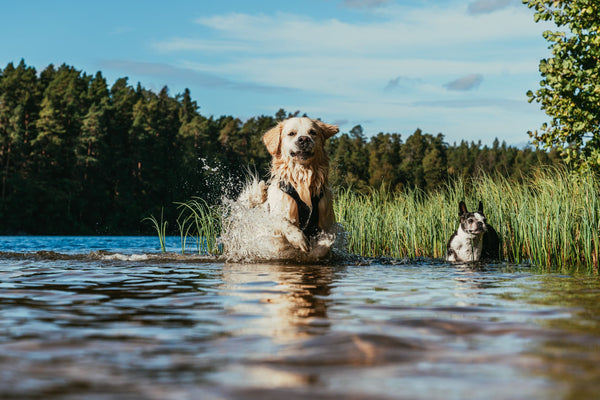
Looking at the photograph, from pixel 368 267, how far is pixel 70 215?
67.9 meters

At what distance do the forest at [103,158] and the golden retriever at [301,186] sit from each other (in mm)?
45598

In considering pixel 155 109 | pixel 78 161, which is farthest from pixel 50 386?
pixel 155 109

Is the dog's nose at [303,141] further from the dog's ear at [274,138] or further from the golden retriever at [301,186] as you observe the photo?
the dog's ear at [274,138]

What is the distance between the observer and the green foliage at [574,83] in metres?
11.3

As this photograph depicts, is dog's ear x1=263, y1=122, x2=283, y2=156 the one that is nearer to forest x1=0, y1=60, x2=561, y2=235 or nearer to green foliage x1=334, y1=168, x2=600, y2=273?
green foliage x1=334, y1=168, x2=600, y2=273

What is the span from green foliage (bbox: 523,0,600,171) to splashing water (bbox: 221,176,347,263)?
18.4ft

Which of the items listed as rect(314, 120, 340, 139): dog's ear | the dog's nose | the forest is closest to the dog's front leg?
the dog's nose

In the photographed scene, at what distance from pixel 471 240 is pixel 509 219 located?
65.9 inches

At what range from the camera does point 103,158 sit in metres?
77.6

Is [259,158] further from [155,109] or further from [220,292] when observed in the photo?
[220,292]

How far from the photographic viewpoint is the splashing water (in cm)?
866

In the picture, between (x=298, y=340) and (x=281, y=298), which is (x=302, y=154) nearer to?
(x=281, y=298)

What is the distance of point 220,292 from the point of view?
5.01m

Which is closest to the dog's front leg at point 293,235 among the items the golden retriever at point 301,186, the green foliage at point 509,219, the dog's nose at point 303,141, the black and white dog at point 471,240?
the golden retriever at point 301,186
